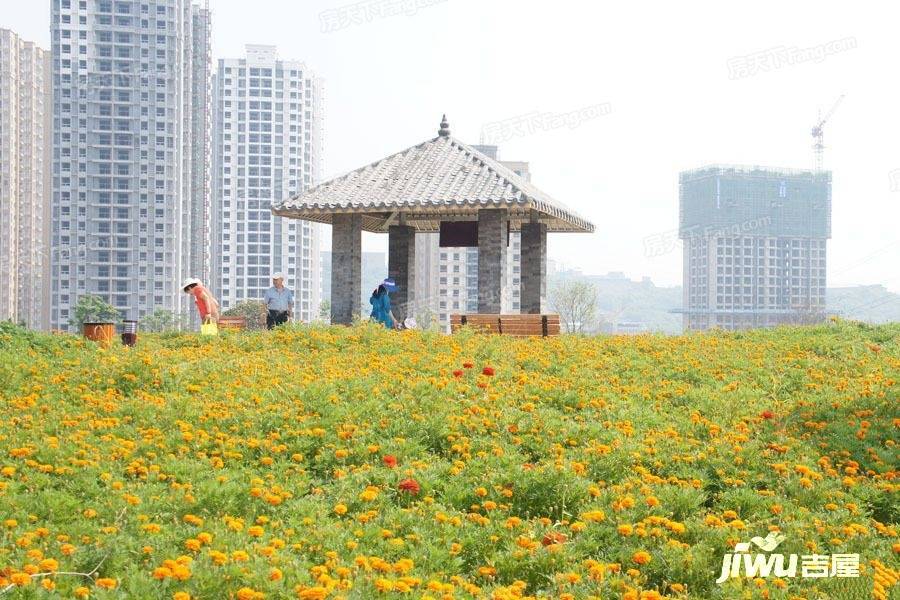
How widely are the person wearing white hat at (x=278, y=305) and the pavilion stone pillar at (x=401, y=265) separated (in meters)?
4.27

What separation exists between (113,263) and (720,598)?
9153 cm

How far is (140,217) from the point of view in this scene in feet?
292

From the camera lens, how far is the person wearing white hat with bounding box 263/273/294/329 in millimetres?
17359

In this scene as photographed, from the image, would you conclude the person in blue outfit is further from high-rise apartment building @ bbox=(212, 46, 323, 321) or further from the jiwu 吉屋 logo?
high-rise apartment building @ bbox=(212, 46, 323, 321)

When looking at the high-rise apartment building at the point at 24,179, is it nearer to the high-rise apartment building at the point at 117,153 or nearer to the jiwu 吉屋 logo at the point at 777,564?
the high-rise apartment building at the point at 117,153

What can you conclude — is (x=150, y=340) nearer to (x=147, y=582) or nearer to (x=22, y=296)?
(x=147, y=582)

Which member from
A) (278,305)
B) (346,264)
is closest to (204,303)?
(278,305)

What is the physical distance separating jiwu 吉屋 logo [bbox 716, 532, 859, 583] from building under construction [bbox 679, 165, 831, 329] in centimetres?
13475

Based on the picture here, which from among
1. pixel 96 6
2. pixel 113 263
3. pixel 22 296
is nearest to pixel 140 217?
pixel 113 263

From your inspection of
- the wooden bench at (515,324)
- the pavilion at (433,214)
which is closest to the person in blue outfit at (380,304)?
the pavilion at (433,214)

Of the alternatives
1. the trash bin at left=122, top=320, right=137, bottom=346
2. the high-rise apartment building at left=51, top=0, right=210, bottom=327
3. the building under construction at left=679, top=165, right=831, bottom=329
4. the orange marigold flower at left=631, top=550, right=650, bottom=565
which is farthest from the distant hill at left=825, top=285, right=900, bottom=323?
the orange marigold flower at left=631, top=550, right=650, bottom=565

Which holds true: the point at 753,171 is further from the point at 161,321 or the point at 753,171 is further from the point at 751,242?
the point at 161,321

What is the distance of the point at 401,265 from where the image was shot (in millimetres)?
21688

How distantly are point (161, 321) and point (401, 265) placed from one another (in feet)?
219
